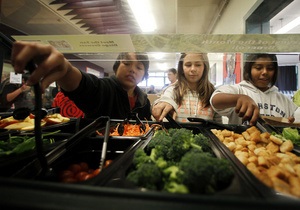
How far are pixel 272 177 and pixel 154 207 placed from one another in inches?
17.0

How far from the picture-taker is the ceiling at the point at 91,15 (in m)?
1.21

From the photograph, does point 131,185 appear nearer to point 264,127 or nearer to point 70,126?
point 264,127

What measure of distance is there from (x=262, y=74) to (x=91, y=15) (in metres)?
1.47

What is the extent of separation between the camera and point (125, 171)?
55 centimetres

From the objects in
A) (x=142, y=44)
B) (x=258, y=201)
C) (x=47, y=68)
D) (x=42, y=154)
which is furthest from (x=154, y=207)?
(x=142, y=44)

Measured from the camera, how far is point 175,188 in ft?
1.50

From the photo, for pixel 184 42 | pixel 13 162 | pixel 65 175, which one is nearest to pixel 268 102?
pixel 184 42

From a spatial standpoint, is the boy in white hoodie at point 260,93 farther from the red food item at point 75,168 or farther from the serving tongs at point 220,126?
the red food item at point 75,168

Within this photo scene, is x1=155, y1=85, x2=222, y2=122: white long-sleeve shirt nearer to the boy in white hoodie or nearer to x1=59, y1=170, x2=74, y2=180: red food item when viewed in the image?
the boy in white hoodie

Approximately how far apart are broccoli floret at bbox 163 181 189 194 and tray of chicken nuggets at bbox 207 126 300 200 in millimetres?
173

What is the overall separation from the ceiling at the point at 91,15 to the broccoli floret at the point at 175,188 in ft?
2.61

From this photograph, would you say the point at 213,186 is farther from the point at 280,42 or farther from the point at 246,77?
the point at 246,77

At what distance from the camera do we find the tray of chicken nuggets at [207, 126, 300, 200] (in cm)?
46

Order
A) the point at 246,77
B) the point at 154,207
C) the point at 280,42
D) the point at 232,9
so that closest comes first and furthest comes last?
the point at 154,207, the point at 280,42, the point at 246,77, the point at 232,9
